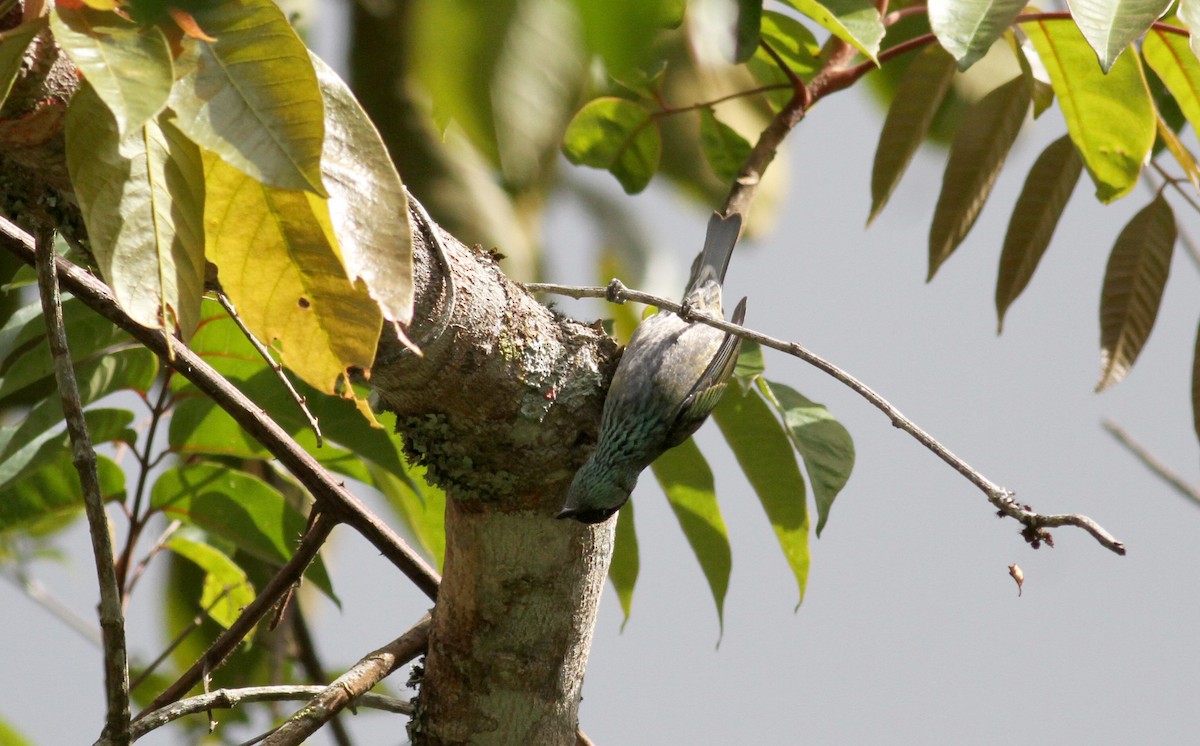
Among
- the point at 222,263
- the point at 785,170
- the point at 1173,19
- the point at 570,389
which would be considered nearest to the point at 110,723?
the point at 222,263

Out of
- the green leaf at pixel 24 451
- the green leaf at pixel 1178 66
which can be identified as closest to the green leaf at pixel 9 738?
the green leaf at pixel 24 451

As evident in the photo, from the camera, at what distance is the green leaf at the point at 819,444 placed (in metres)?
1.77

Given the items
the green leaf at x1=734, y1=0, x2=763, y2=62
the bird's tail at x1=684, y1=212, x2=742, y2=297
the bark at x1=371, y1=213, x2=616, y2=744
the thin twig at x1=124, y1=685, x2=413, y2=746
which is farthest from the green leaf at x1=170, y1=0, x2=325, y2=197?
the bird's tail at x1=684, y1=212, x2=742, y2=297

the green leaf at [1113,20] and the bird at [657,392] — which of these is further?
the bird at [657,392]

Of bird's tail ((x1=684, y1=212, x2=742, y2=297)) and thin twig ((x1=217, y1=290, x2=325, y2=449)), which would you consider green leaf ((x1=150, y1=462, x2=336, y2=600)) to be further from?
bird's tail ((x1=684, y1=212, x2=742, y2=297))

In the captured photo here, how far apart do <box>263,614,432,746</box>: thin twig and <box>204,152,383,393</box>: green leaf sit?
0.59 meters

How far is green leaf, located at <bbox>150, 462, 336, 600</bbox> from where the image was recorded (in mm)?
2176

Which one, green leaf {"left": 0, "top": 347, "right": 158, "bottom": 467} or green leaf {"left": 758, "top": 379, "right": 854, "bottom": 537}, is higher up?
green leaf {"left": 0, "top": 347, "right": 158, "bottom": 467}

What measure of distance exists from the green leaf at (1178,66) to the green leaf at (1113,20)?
0.61 m

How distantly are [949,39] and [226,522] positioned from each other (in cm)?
162

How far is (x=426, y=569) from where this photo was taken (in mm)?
1877

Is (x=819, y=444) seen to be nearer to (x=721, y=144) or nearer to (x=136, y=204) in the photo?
(x=721, y=144)

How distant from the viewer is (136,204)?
3.65ft

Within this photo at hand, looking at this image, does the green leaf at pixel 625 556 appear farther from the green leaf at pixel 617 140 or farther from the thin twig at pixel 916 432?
the green leaf at pixel 617 140
